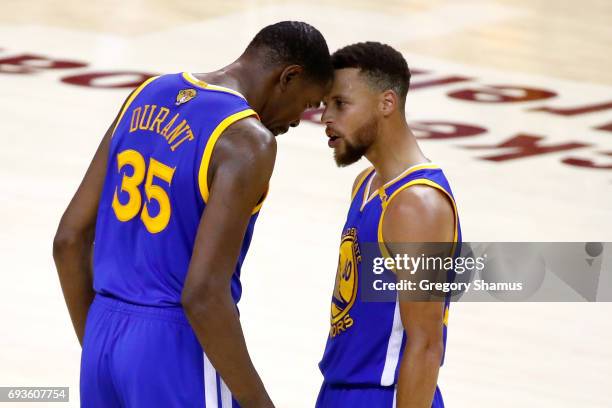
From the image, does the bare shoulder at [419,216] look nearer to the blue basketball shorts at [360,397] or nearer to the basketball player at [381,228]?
the basketball player at [381,228]

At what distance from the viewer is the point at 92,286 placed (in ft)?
11.7

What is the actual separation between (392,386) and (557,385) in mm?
2193

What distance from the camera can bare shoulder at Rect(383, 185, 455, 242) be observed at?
321 cm

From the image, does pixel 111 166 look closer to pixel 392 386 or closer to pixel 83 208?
pixel 83 208

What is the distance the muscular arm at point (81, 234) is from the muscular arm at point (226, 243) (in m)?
0.43

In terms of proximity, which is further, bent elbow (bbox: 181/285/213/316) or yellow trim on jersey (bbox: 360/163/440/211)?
yellow trim on jersey (bbox: 360/163/440/211)

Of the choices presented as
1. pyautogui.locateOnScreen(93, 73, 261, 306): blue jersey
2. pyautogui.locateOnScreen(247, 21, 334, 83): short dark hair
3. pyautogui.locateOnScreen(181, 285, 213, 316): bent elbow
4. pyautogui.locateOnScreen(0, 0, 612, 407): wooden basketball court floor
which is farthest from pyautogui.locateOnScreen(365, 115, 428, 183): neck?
pyautogui.locateOnScreen(0, 0, 612, 407): wooden basketball court floor

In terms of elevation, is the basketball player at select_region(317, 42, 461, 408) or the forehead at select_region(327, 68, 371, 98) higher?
the forehead at select_region(327, 68, 371, 98)

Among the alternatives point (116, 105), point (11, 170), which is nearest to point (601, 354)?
point (11, 170)

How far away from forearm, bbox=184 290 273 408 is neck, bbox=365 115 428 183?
0.60 metres

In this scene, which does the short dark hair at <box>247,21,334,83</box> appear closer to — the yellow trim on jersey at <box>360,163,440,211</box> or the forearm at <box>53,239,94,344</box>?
the yellow trim on jersey at <box>360,163,440,211</box>

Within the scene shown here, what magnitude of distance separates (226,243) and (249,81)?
48cm

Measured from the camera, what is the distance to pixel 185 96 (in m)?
3.28

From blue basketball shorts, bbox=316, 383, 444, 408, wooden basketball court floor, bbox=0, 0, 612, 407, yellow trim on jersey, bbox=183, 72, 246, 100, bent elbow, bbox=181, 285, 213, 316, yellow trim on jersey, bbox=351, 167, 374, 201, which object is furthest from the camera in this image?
wooden basketball court floor, bbox=0, 0, 612, 407
